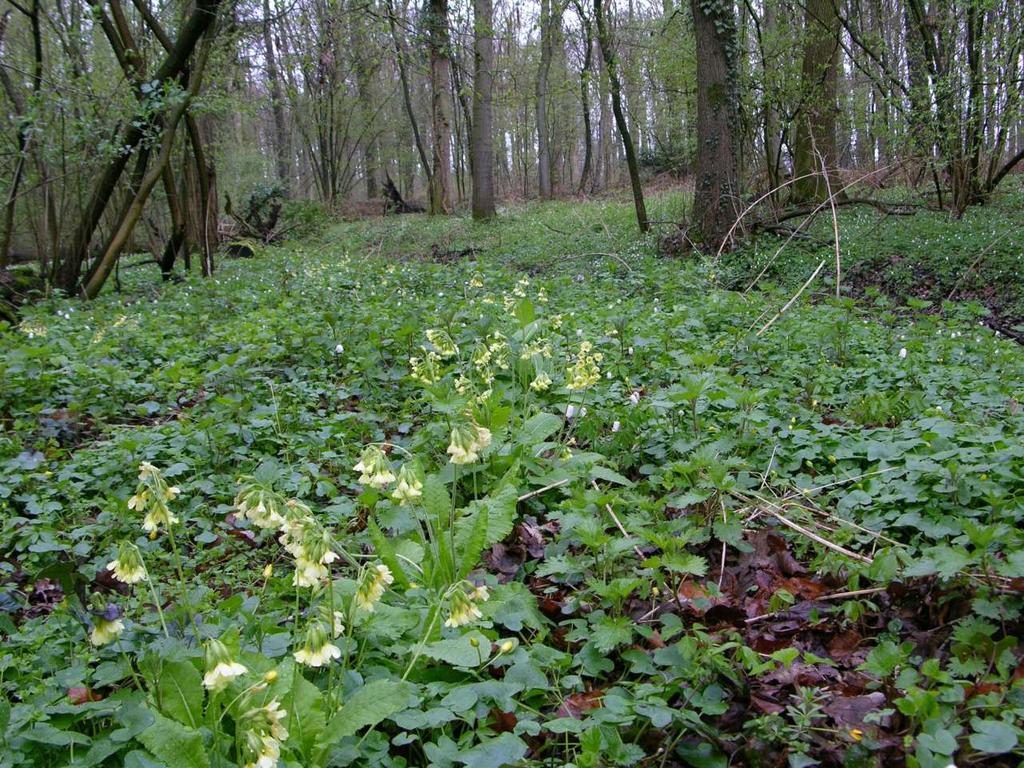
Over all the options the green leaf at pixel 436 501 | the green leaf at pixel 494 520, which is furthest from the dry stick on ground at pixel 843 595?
the green leaf at pixel 436 501

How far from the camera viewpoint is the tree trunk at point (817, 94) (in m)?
10.7

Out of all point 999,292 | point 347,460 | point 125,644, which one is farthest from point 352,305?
point 999,292

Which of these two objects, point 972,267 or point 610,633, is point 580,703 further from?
point 972,267

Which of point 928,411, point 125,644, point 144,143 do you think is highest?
point 144,143

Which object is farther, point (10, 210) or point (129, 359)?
point (10, 210)

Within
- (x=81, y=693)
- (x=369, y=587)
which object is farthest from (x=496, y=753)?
(x=81, y=693)

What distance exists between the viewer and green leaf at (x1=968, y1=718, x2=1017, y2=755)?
4.58 feet

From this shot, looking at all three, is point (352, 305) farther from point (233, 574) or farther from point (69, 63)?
point (69, 63)

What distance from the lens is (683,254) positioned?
9453 millimetres

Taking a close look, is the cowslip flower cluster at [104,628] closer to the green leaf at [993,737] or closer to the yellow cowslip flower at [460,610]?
the yellow cowslip flower at [460,610]

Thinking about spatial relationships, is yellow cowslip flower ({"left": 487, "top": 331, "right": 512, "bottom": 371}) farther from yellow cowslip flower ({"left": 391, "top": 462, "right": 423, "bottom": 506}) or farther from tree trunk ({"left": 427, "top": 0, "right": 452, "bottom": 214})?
tree trunk ({"left": 427, "top": 0, "right": 452, "bottom": 214})

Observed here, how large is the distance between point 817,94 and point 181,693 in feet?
39.5

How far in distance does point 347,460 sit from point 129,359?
272 centimetres

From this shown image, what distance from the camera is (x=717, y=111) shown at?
9039 mm
